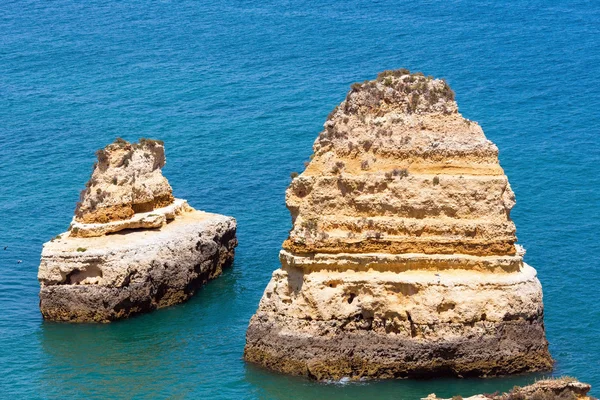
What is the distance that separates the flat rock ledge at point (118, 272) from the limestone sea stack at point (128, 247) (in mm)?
38

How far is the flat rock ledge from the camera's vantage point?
60.6 metres

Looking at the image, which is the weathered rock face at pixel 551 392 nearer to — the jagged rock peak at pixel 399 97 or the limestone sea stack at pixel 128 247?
the jagged rock peak at pixel 399 97

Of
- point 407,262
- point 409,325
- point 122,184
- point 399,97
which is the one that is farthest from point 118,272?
point 399,97

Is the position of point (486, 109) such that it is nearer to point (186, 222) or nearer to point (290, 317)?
point (186, 222)

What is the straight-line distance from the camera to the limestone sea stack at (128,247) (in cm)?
6069

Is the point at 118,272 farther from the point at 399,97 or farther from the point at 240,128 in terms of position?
the point at 240,128

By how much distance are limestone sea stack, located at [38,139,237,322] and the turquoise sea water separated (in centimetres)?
93

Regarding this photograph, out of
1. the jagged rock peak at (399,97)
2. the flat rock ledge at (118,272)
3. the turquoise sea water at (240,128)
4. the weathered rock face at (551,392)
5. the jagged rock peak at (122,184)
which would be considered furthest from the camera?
the jagged rock peak at (122,184)

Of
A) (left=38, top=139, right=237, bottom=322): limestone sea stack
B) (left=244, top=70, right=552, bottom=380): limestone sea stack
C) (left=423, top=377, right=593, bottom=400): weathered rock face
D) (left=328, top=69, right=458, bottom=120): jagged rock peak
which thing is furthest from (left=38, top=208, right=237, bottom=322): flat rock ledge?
(left=423, top=377, right=593, bottom=400): weathered rock face

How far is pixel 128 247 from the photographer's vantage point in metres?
61.7

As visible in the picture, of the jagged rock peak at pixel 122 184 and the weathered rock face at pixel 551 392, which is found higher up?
the jagged rock peak at pixel 122 184

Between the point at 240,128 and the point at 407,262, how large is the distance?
42.4m

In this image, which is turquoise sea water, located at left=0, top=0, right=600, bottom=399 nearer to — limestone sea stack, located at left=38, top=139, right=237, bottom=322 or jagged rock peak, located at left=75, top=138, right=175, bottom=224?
limestone sea stack, located at left=38, top=139, right=237, bottom=322

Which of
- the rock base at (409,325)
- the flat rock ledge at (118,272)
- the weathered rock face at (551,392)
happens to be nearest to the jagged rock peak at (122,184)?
the flat rock ledge at (118,272)
